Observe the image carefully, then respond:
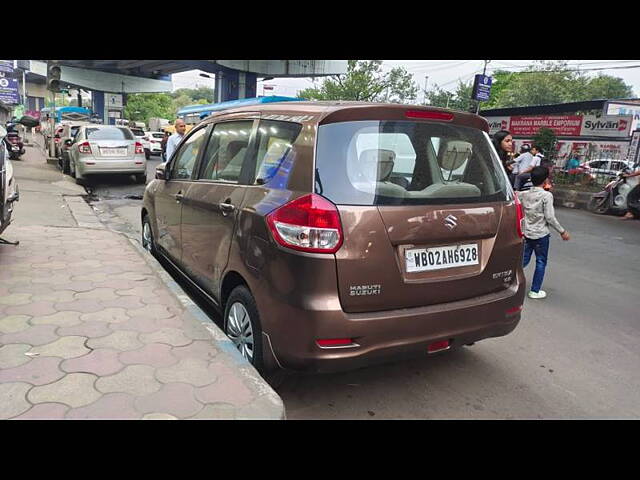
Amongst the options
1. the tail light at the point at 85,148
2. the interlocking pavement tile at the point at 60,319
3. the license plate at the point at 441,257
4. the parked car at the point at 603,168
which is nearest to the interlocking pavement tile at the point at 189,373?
Answer: the interlocking pavement tile at the point at 60,319

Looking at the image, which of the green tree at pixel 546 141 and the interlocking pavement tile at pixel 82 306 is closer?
the interlocking pavement tile at pixel 82 306

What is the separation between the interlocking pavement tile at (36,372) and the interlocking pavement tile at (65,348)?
8 centimetres

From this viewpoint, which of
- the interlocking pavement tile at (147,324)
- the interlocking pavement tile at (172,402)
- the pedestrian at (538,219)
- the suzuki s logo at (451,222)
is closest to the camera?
the interlocking pavement tile at (172,402)

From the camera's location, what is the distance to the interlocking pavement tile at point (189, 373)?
2.58 metres

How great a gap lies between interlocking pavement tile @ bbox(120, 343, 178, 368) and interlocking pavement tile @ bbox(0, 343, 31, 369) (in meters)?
0.54

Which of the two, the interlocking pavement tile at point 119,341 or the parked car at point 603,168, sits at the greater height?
the parked car at point 603,168

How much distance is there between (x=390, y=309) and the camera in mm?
2492

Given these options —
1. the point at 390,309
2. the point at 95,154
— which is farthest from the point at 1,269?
the point at 95,154

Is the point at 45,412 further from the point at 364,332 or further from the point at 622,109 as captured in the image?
the point at 622,109

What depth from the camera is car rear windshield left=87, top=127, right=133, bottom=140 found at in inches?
463

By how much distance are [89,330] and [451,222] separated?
7.96 feet

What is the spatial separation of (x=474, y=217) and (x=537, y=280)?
9.03 ft

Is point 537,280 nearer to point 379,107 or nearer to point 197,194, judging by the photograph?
point 379,107

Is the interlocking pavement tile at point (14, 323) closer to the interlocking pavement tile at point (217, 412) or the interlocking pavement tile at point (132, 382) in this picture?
the interlocking pavement tile at point (132, 382)
